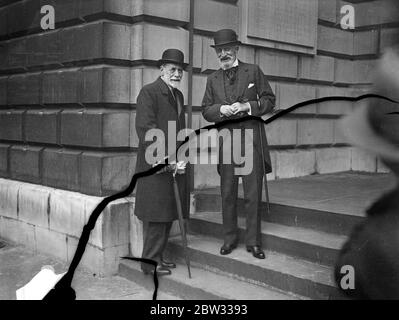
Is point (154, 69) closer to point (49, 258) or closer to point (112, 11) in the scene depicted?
point (112, 11)

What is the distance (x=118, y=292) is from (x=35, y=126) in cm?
271

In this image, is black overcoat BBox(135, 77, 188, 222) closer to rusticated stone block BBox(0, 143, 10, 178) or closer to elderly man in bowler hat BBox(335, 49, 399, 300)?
elderly man in bowler hat BBox(335, 49, 399, 300)

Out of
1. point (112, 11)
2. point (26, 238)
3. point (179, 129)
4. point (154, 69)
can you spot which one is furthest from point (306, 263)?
point (26, 238)

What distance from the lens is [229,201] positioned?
4.91 metres

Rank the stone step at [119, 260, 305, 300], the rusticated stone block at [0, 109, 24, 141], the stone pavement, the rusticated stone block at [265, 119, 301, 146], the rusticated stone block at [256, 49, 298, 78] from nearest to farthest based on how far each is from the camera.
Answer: the stone step at [119, 260, 305, 300] → the stone pavement → the rusticated stone block at [256, 49, 298, 78] → the rusticated stone block at [265, 119, 301, 146] → the rusticated stone block at [0, 109, 24, 141]

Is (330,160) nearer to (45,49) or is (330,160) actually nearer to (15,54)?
(45,49)

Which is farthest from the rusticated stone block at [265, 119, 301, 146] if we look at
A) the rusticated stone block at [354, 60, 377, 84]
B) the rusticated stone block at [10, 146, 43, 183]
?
the rusticated stone block at [10, 146, 43, 183]

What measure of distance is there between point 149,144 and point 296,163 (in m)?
2.59

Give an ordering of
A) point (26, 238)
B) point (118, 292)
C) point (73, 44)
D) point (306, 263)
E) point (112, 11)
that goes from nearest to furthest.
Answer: point (306, 263)
point (118, 292)
point (112, 11)
point (73, 44)
point (26, 238)

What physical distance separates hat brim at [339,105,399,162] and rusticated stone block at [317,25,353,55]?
233 cm

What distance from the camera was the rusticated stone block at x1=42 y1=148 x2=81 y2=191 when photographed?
20.0ft

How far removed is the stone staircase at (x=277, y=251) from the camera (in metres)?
4.35

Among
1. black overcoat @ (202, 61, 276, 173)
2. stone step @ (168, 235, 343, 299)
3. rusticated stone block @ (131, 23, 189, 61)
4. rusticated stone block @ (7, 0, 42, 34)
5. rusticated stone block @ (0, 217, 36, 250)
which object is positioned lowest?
rusticated stone block @ (0, 217, 36, 250)

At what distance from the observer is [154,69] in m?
5.62
